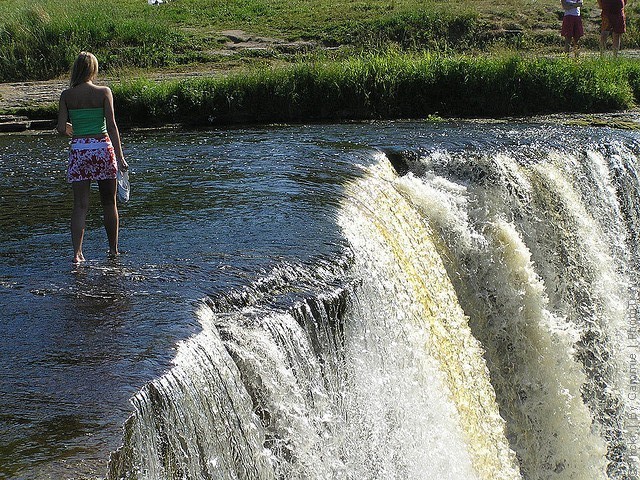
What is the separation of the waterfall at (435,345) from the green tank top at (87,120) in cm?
171

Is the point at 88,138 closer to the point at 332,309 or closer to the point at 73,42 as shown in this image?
the point at 332,309

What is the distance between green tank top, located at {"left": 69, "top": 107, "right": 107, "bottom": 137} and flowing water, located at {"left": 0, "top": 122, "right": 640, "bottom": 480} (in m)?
1.02

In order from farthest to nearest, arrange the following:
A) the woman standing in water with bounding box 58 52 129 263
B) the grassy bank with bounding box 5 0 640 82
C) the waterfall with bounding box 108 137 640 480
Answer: the grassy bank with bounding box 5 0 640 82
the woman standing in water with bounding box 58 52 129 263
the waterfall with bounding box 108 137 640 480

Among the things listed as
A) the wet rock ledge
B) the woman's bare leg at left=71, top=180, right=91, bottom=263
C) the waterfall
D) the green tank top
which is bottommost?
the waterfall

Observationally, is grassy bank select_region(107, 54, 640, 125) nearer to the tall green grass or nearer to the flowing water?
the flowing water

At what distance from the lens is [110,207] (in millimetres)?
7535

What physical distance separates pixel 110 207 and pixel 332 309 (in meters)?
2.00

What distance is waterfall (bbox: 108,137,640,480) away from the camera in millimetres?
5570

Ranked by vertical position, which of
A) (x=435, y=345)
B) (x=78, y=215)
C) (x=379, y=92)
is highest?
(x=78, y=215)

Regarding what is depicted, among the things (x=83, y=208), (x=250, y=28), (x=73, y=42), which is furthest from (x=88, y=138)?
(x=250, y=28)

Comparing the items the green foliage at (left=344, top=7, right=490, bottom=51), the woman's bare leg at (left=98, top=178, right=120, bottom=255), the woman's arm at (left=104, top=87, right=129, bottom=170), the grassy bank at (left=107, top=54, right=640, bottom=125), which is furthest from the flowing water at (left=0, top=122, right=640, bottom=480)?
the green foliage at (left=344, top=7, right=490, bottom=51)

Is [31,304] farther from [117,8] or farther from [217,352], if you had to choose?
[117,8]

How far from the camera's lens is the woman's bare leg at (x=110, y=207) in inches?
295

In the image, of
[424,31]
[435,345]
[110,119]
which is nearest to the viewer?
[110,119]
